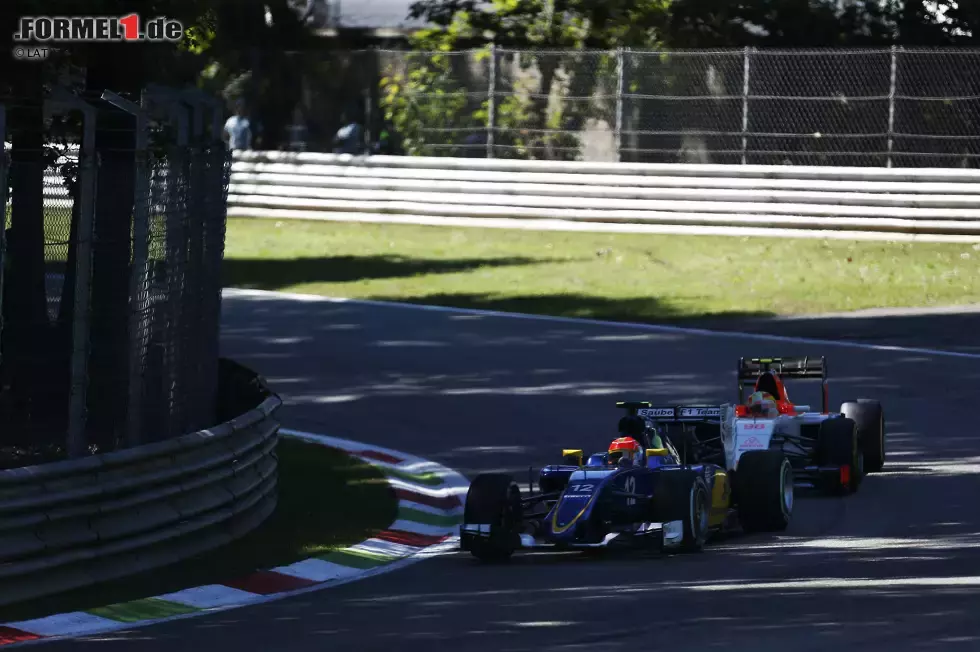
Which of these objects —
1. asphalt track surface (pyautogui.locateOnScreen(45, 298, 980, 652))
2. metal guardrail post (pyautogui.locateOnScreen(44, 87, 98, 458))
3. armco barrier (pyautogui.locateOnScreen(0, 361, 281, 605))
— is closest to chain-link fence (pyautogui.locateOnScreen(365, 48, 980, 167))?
asphalt track surface (pyautogui.locateOnScreen(45, 298, 980, 652))

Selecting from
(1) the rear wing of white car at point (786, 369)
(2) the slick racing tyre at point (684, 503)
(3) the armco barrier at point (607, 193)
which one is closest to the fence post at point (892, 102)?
(3) the armco barrier at point (607, 193)

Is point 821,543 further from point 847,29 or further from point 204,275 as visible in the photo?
point 847,29

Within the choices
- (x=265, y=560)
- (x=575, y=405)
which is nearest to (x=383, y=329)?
(x=575, y=405)

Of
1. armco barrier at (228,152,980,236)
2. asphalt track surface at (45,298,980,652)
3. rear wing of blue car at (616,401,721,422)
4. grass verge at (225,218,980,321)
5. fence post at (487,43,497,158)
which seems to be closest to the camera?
asphalt track surface at (45,298,980,652)

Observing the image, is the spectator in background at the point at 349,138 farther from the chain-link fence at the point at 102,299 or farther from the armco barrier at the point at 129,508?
the armco barrier at the point at 129,508

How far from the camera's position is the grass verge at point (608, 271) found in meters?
19.4

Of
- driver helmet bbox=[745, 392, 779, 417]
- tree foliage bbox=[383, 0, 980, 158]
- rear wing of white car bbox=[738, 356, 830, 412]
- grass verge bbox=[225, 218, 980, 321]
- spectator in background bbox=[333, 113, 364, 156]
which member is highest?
tree foliage bbox=[383, 0, 980, 158]

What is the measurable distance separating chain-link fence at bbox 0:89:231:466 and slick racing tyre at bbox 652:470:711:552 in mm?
2680

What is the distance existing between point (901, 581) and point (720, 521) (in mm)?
1584

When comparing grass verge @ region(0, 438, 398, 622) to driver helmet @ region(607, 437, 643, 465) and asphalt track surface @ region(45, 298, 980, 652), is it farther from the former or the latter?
driver helmet @ region(607, 437, 643, 465)

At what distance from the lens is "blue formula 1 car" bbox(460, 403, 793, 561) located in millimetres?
9031

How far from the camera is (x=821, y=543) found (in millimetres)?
9406

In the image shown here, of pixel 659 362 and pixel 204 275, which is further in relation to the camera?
pixel 659 362

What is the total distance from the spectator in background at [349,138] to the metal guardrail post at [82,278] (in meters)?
21.0
